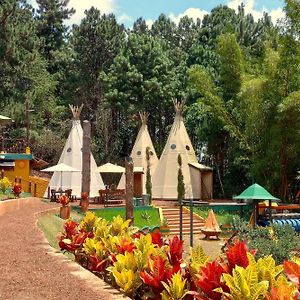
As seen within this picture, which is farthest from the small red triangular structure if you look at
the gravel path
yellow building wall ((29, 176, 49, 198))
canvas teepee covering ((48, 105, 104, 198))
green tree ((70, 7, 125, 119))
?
green tree ((70, 7, 125, 119))

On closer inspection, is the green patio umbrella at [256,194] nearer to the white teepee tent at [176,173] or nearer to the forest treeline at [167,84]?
the forest treeline at [167,84]

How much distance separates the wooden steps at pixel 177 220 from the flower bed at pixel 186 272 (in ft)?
39.1

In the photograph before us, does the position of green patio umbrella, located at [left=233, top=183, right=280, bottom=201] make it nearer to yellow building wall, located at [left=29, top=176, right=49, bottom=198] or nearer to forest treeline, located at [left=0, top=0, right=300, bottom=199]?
forest treeline, located at [left=0, top=0, right=300, bottom=199]

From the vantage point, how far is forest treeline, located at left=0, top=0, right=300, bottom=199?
1941 centimetres

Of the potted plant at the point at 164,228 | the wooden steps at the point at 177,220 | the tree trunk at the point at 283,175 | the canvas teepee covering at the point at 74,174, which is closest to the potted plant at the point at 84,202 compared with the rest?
the potted plant at the point at 164,228

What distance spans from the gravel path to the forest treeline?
1241 cm

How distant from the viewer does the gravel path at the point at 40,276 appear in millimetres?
4539

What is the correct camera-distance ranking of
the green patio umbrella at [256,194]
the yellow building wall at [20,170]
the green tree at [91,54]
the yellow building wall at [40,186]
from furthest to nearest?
1. the green tree at [91,54]
2. the yellow building wall at [40,186]
3. the yellow building wall at [20,170]
4. the green patio umbrella at [256,194]

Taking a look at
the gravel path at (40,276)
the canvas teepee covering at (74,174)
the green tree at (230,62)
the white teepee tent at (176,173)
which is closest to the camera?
the gravel path at (40,276)

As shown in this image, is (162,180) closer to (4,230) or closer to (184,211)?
(184,211)

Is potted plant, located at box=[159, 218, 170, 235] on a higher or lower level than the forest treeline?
lower

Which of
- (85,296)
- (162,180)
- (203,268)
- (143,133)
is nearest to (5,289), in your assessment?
(85,296)

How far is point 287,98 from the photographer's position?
17297 mm

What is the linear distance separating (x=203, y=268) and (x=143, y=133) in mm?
24038
